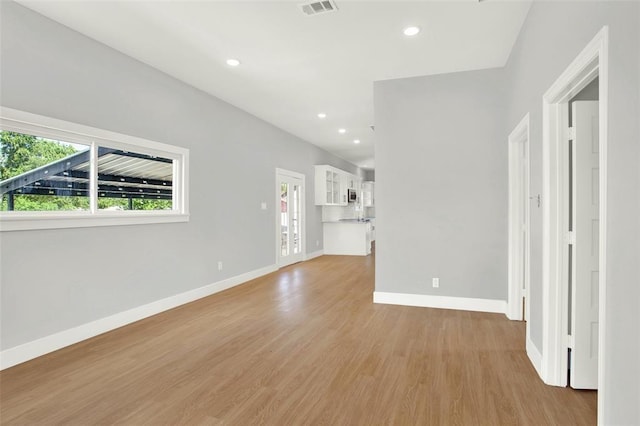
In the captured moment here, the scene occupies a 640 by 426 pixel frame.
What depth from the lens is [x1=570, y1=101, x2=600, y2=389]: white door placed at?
2193mm

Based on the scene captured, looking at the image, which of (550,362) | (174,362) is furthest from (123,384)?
(550,362)

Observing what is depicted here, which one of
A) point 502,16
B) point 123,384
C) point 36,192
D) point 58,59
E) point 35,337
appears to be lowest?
point 123,384

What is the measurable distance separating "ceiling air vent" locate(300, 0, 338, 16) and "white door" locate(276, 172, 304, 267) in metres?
4.21

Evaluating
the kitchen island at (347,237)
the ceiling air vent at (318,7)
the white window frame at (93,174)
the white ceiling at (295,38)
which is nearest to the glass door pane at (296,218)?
the kitchen island at (347,237)

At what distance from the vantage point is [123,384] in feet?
7.95

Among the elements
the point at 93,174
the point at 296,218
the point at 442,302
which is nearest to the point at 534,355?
the point at 442,302

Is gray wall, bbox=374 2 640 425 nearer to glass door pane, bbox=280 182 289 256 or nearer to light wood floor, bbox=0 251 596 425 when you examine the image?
light wood floor, bbox=0 251 596 425

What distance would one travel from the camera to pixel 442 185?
4180mm

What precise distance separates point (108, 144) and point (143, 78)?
90 cm

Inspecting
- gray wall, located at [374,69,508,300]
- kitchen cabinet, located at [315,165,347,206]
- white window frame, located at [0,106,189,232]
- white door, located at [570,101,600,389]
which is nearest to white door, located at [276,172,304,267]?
kitchen cabinet, located at [315,165,347,206]

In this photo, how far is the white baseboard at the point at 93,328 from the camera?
270cm

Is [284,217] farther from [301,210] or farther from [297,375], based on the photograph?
[297,375]

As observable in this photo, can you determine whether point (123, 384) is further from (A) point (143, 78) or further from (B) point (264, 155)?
(B) point (264, 155)

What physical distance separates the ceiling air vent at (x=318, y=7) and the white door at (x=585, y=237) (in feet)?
6.17
